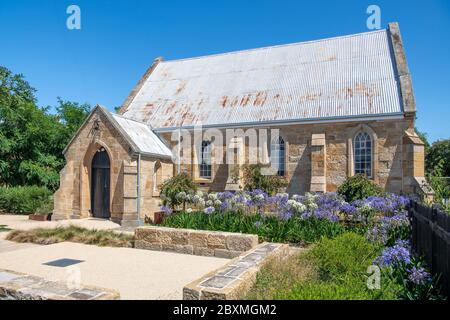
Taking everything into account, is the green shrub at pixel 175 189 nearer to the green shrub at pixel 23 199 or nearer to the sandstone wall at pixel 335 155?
the sandstone wall at pixel 335 155

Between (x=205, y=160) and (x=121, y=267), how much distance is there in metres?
11.4

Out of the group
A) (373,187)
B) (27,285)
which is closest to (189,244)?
(27,285)

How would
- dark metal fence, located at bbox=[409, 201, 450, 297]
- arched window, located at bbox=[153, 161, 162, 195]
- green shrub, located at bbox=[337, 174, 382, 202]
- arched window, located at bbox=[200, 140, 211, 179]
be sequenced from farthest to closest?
1. arched window, located at bbox=[200, 140, 211, 179]
2. arched window, located at bbox=[153, 161, 162, 195]
3. green shrub, located at bbox=[337, 174, 382, 202]
4. dark metal fence, located at bbox=[409, 201, 450, 297]

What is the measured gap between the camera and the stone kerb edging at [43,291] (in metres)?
4.45

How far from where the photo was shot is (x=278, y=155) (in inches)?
682

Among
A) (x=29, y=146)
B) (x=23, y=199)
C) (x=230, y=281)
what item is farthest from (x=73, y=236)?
(x=29, y=146)

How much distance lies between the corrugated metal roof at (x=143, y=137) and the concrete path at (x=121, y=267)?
641 cm

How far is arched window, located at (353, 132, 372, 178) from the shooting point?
1564 cm

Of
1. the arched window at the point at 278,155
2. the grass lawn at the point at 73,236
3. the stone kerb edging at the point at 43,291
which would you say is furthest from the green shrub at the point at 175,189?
the stone kerb edging at the point at 43,291

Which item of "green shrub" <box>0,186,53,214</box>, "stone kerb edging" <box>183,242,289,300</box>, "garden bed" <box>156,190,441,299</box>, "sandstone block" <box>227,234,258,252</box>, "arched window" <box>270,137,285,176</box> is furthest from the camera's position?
"green shrub" <box>0,186,53,214</box>

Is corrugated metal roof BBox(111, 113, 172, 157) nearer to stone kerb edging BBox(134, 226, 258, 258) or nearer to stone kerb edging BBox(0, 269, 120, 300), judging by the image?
stone kerb edging BBox(134, 226, 258, 258)

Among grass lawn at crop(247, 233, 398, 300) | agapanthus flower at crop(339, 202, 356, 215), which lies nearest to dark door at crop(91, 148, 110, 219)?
agapanthus flower at crop(339, 202, 356, 215)

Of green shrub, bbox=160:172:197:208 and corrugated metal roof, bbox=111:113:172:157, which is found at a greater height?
corrugated metal roof, bbox=111:113:172:157

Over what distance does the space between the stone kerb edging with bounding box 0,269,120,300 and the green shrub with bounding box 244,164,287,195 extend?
38.2ft
